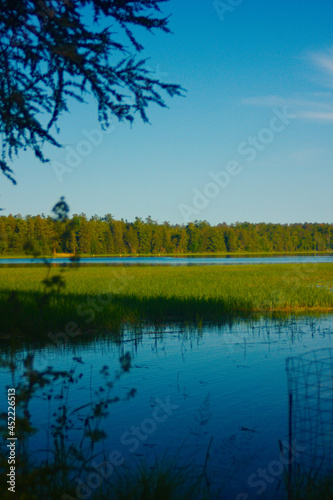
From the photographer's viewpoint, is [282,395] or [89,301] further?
[89,301]

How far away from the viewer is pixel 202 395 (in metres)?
8.27

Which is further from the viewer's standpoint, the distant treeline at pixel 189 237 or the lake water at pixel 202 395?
the distant treeline at pixel 189 237

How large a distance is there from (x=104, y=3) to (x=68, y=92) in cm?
113

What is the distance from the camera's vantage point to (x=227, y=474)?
17.8 feet

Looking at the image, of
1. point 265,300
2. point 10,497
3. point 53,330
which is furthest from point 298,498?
point 265,300

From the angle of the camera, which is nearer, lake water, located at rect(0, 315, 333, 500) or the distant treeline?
lake water, located at rect(0, 315, 333, 500)

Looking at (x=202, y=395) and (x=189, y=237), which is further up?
(x=189, y=237)

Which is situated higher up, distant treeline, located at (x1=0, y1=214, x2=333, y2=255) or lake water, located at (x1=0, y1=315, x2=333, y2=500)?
distant treeline, located at (x1=0, y1=214, x2=333, y2=255)

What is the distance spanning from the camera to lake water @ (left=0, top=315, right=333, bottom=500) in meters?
5.84

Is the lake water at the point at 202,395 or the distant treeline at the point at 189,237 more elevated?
the distant treeline at the point at 189,237

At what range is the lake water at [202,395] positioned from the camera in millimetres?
5844

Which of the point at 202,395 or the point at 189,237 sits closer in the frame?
the point at 202,395

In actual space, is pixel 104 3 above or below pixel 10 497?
above

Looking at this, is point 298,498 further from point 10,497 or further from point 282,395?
point 282,395
